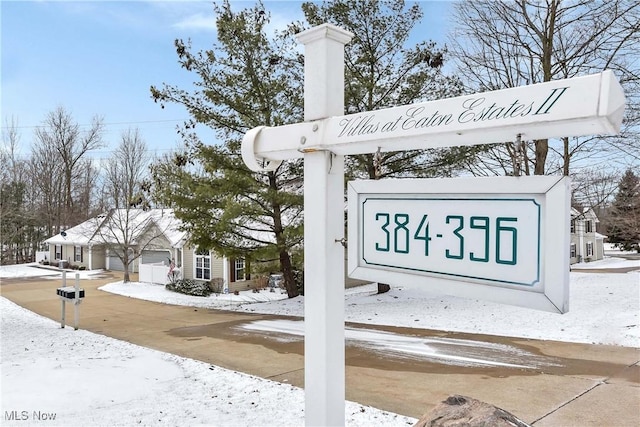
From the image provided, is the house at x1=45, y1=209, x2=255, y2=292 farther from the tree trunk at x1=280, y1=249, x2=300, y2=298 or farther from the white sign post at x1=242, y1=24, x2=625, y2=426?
the white sign post at x1=242, y1=24, x2=625, y2=426

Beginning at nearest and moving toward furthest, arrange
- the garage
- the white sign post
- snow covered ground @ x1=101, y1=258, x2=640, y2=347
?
the white sign post → snow covered ground @ x1=101, y1=258, x2=640, y2=347 → the garage

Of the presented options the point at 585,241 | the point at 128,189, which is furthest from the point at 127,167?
the point at 585,241

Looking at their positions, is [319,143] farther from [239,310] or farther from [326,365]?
[239,310]

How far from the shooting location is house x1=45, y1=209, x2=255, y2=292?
18220 millimetres

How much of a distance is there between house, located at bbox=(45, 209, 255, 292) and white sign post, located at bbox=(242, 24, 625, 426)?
35.4 ft

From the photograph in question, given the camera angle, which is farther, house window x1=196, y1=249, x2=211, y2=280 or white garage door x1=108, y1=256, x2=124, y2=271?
white garage door x1=108, y1=256, x2=124, y2=271

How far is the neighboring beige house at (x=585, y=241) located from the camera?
98.3 feet

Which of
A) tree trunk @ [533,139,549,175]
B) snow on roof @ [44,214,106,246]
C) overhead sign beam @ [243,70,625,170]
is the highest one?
tree trunk @ [533,139,549,175]

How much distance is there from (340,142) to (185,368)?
16.6 ft

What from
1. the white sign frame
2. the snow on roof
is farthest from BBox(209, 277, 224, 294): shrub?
the white sign frame

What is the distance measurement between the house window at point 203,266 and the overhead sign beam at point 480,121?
16.9 meters

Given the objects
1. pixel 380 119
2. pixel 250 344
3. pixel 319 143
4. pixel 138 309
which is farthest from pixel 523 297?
pixel 138 309

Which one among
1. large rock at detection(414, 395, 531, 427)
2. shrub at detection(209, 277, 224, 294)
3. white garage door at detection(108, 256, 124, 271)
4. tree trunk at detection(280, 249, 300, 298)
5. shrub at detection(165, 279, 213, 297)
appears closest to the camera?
large rock at detection(414, 395, 531, 427)

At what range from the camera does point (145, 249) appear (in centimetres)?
2212
